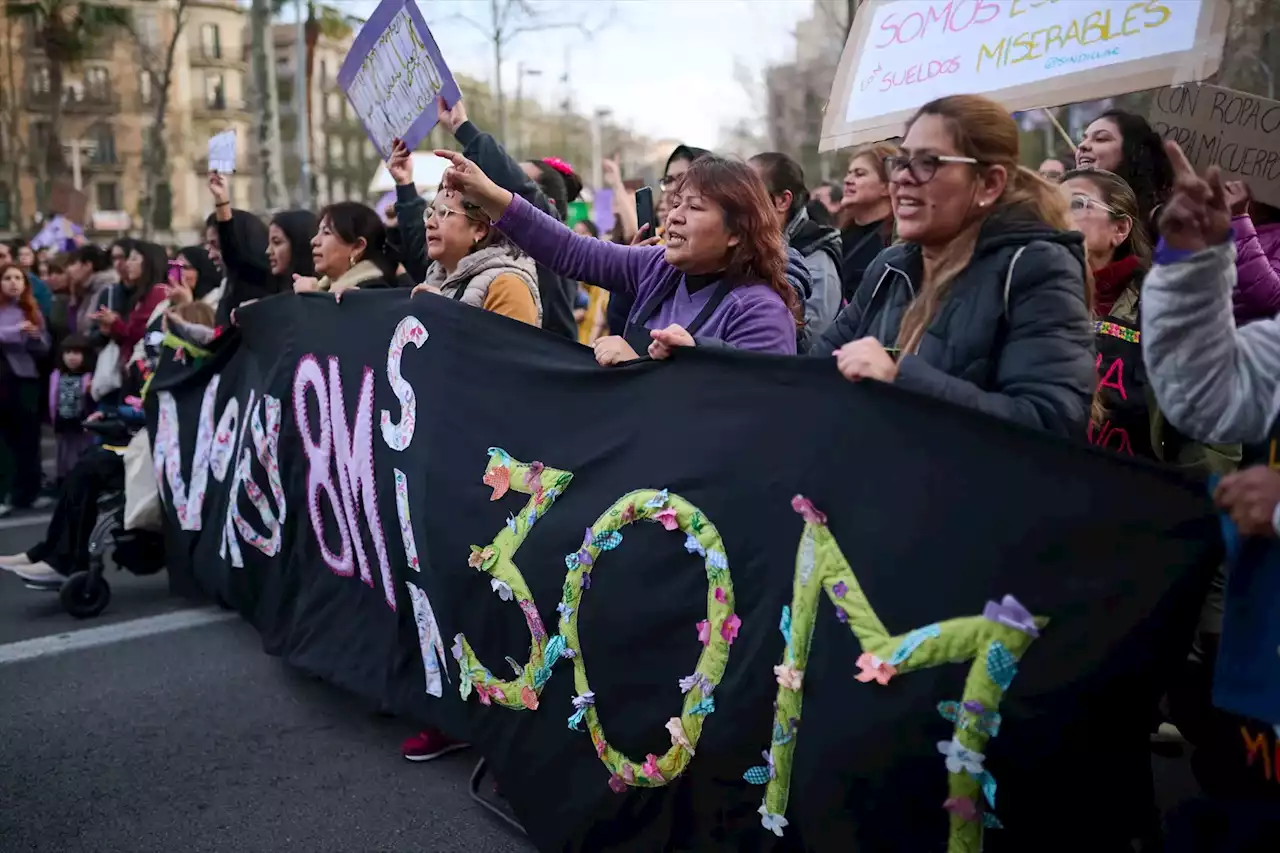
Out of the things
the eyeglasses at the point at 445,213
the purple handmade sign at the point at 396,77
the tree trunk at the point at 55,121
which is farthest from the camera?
the tree trunk at the point at 55,121

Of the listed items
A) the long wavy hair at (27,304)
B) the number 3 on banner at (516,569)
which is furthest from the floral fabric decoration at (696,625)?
the long wavy hair at (27,304)

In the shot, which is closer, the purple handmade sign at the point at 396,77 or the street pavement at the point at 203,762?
the street pavement at the point at 203,762

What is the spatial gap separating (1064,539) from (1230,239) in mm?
576

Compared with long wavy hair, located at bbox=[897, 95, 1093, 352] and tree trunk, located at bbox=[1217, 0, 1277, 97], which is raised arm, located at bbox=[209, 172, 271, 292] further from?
tree trunk, located at bbox=[1217, 0, 1277, 97]

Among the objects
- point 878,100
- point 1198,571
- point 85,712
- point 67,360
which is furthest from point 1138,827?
point 67,360

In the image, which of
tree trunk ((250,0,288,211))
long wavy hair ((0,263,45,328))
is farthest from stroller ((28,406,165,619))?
tree trunk ((250,0,288,211))

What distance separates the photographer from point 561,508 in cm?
296

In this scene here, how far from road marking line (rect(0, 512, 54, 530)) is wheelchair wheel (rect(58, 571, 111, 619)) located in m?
2.44

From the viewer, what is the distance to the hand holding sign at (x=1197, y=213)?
1892 mm

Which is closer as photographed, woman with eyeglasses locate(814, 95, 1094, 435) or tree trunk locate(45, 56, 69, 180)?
woman with eyeglasses locate(814, 95, 1094, 435)

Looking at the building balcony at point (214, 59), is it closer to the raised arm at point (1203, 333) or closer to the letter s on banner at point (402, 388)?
the letter s on banner at point (402, 388)

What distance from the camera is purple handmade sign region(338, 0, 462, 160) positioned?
3.88 meters

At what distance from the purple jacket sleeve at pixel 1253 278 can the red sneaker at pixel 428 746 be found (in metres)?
2.73

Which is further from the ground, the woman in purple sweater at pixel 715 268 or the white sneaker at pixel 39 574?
the woman in purple sweater at pixel 715 268
